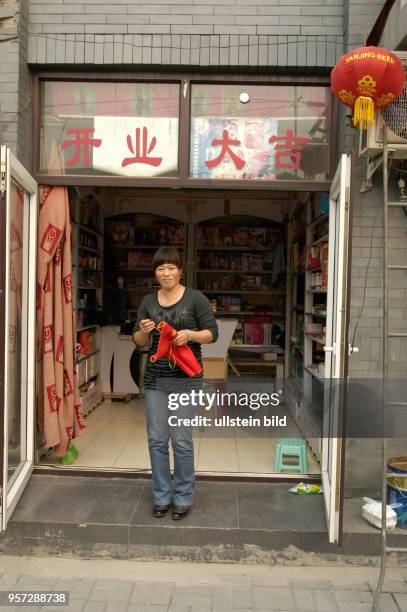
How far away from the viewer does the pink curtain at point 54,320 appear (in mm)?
3590

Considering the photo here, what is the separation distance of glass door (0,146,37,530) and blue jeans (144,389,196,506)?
842 millimetres

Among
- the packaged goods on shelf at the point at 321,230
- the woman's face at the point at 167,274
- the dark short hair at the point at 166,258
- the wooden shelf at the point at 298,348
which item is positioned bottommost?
the wooden shelf at the point at 298,348

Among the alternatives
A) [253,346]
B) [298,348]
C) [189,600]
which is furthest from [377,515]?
[253,346]

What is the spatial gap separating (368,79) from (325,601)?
8.56 ft

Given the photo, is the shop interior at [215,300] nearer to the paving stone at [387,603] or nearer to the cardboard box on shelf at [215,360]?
the cardboard box on shelf at [215,360]

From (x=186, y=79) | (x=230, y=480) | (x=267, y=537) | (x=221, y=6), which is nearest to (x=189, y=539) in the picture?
(x=267, y=537)

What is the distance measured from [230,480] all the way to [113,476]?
83cm

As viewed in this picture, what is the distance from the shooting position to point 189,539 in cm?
293

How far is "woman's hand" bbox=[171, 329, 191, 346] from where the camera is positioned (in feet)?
9.30

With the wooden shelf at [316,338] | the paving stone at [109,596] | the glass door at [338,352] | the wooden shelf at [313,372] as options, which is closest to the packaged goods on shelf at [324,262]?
the wooden shelf at [316,338]

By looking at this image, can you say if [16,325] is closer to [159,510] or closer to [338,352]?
[159,510]

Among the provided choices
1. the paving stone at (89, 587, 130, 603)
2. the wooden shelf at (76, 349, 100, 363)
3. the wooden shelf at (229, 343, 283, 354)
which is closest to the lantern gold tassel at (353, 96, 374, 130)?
the paving stone at (89, 587, 130, 603)

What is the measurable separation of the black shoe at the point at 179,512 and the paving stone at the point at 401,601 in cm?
118

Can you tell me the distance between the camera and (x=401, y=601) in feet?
8.35
